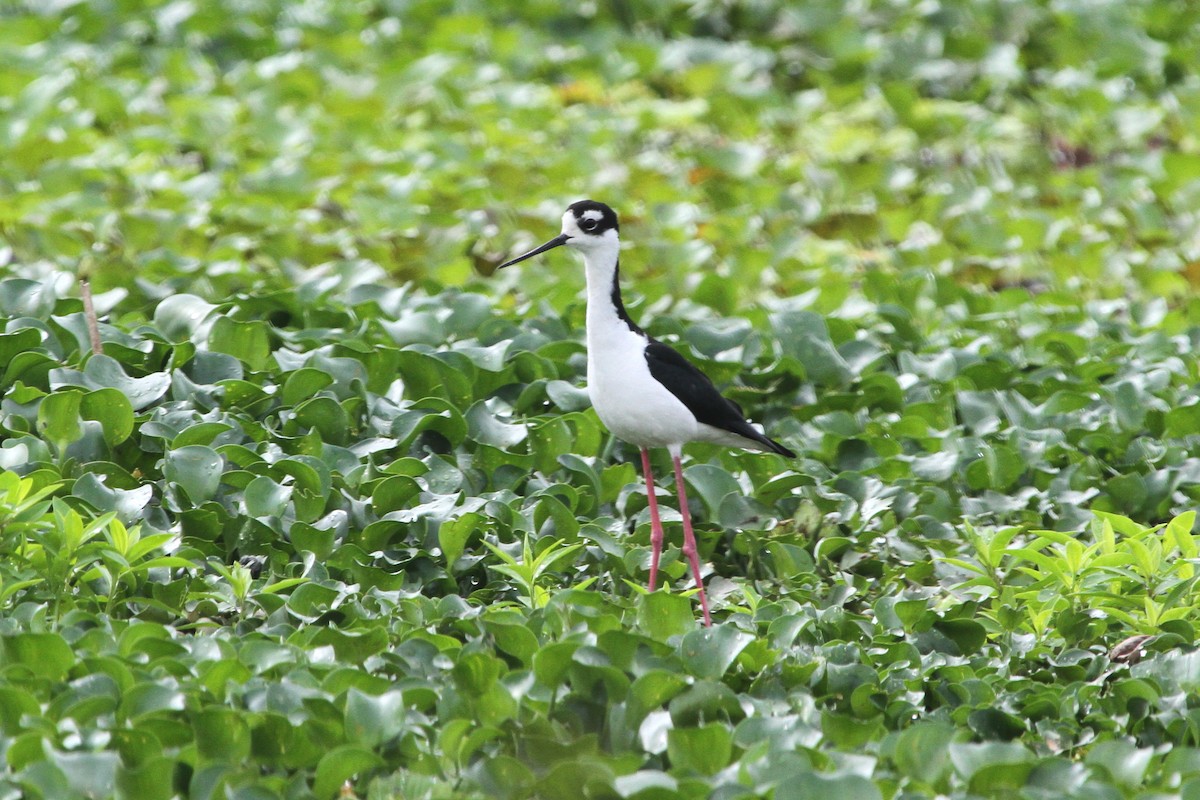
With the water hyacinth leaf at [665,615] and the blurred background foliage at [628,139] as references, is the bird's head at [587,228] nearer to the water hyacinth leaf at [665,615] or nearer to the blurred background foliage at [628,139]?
the water hyacinth leaf at [665,615]

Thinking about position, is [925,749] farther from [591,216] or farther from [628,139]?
[628,139]

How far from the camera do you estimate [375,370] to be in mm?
5664

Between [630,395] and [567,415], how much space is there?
2.35 feet

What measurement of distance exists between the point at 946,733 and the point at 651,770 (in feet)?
2.26

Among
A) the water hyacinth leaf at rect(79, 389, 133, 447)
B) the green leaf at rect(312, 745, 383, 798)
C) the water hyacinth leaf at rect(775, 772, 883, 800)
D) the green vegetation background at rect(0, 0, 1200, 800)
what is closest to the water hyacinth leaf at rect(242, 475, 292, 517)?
the green vegetation background at rect(0, 0, 1200, 800)

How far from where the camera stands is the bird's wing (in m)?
4.82

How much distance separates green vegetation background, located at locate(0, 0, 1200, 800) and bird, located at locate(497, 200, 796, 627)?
Answer: 32 centimetres

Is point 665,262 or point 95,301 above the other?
point 95,301

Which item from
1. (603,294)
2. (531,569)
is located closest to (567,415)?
(603,294)

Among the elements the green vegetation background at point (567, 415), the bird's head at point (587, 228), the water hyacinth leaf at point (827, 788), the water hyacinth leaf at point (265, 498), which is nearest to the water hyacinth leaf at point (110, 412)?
the green vegetation background at point (567, 415)

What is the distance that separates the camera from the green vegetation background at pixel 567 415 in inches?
143

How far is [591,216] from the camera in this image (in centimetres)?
489

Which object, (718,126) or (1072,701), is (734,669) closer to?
(1072,701)

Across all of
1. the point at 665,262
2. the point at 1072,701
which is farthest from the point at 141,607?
the point at 665,262
